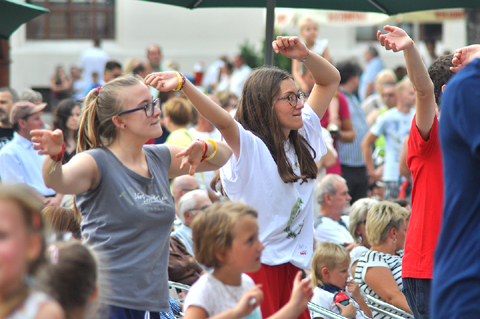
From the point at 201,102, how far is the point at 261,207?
57 centimetres

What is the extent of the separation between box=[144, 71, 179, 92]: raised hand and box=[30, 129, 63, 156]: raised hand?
612 millimetres

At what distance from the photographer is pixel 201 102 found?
2.81m

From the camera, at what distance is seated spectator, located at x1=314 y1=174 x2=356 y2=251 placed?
5297 millimetres

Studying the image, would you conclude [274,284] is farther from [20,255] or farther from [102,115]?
[20,255]

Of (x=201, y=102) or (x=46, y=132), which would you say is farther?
(x=201, y=102)

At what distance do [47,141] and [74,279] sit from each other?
2.10 feet

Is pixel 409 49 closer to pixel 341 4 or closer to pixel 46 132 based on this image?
pixel 46 132

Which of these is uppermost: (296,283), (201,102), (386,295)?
(201,102)

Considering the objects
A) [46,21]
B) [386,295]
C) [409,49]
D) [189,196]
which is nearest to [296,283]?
[409,49]

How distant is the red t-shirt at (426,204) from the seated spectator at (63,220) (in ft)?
5.69

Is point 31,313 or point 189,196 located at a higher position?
point 31,313

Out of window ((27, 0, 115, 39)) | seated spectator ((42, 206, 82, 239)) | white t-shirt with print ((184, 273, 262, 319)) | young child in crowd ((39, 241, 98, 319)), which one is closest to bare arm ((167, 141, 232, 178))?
white t-shirt with print ((184, 273, 262, 319))

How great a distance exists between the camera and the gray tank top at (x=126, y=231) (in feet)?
8.33

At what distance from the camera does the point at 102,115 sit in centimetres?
277
